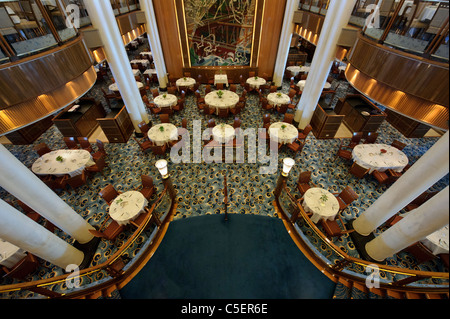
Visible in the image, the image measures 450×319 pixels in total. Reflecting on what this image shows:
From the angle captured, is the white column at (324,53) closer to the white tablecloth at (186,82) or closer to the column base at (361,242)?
the column base at (361,242)

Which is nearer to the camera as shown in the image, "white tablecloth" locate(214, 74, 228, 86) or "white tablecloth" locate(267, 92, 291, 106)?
"white tablecloth" locate(267, 92, 291, 106)

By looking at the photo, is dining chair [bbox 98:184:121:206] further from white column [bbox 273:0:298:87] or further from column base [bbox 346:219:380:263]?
white column [bbox 273:0:298:87]

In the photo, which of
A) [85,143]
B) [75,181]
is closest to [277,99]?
[85,143]

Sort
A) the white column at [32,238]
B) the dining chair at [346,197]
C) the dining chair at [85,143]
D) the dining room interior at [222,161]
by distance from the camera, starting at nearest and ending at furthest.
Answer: the white column at [32,238], the dining room interior at [222,161], the dining chair at [346,197], the dining chair at [85,143]

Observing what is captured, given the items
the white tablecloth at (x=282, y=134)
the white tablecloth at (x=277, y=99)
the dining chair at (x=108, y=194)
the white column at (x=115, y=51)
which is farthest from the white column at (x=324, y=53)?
the dining chair at (x=108, y=194)

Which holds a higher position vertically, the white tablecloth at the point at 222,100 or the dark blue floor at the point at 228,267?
the white tablecloth at the point at 222,100

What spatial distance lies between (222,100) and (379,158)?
6.55 m

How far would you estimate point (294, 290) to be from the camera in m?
3.89

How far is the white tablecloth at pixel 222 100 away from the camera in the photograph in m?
8.82

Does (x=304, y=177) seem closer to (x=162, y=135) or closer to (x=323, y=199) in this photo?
(x=323, y=199)

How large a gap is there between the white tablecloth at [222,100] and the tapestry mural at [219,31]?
10.3 feet

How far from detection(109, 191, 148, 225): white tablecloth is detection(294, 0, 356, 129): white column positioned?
6959 mm

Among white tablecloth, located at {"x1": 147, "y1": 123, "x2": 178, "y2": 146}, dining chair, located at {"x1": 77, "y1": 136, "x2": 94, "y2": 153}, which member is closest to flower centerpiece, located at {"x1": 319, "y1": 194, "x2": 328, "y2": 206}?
white tablecloth, located at {"x1": 147, "y1": 123, "x2": 178, "y2": 146}

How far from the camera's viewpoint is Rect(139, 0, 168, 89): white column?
29.8 ft
